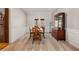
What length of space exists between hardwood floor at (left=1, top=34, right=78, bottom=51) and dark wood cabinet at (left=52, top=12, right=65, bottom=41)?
209mm

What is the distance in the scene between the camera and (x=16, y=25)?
3252mm

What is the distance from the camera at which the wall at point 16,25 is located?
3.19m

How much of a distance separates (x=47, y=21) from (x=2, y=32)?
52.1 inches

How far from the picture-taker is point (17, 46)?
122 inches

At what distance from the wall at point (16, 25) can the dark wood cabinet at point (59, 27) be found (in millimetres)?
919

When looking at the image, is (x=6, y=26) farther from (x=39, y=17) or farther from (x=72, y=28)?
(x=72, y=28)

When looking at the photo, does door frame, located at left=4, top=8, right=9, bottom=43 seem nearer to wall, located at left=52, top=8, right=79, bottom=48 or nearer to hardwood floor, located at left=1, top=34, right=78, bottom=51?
hardwood floor, located at left=1, top=34, right=78, bottom=51

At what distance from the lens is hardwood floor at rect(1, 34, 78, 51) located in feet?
9.98

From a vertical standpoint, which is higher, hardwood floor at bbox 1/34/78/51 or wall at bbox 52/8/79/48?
wall at bbox 52/8/79/48

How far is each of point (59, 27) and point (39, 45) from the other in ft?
2.78

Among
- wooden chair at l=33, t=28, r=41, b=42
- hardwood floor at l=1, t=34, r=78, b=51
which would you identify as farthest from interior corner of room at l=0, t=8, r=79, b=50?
wooden chair at l=33, t=28, r=41, b=42
